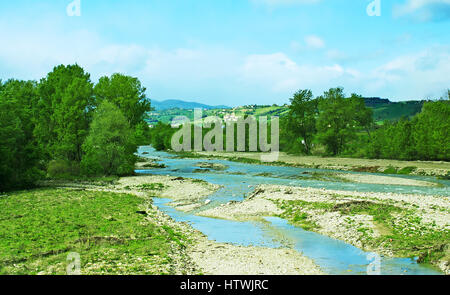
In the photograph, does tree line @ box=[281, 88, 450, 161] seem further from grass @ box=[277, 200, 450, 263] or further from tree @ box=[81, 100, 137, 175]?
tree @ box=[81, 100, 137, 175]

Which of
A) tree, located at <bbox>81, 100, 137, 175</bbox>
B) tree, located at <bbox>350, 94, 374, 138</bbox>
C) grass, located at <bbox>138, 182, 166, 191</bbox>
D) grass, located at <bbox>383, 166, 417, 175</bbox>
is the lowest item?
grass, located at <bbox>138, 182, 166, 191</bbox>

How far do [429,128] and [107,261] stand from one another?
279 feet

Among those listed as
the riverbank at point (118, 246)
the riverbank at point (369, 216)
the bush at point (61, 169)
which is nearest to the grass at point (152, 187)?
the riverbank at point (369, 216)

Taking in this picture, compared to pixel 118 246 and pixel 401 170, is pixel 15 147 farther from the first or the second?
pixel 401 170

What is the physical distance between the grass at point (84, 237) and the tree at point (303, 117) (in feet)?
287

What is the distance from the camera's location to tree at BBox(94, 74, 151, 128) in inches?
2830

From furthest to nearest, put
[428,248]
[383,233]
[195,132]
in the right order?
[195,132]
[383,233]
[428,248]

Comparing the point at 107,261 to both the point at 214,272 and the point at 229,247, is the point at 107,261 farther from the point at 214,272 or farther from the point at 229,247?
the point at 229,247

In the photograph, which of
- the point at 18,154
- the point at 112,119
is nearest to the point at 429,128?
the point at 112,119

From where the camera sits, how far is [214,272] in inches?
741

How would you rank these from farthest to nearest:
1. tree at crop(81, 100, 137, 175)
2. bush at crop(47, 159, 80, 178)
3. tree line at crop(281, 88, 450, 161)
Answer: tree line at crop(281, 88, 450, 161)
bush at crop(47, 159, 80, 178)
tree at crop(81, 100, 137, 175)

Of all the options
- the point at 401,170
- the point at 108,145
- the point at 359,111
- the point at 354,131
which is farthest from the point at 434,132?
the point at 108,145

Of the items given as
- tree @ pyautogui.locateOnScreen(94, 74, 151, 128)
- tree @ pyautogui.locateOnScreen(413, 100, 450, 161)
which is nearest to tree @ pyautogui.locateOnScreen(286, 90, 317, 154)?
tree @ pyautogui.locateOnScreen(413, 100, 450, 161)

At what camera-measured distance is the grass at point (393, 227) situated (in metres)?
21.6
